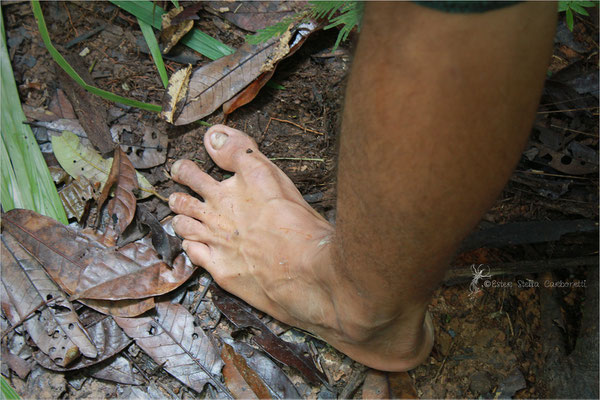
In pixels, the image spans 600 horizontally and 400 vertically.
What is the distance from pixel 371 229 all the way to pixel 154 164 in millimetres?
1298

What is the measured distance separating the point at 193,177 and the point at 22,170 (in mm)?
730

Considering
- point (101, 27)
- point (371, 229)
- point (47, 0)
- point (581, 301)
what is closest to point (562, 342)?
point (581, 301)

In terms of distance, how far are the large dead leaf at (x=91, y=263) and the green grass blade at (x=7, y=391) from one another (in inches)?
15.0

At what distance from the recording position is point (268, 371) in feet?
6.11

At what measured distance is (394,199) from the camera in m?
0.97

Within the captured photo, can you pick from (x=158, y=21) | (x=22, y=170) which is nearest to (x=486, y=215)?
(x=158, y=21)

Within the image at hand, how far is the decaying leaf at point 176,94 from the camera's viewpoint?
206 cm

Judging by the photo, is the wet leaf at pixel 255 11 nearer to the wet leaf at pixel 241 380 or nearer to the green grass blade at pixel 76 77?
the green grass blade at pixel 76 77

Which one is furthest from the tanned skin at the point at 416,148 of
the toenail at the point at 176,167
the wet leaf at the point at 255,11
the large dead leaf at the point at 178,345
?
the wet leaf at the point at 255,11

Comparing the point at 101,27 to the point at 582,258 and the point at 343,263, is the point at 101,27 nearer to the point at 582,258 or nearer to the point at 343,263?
the point at 343,263

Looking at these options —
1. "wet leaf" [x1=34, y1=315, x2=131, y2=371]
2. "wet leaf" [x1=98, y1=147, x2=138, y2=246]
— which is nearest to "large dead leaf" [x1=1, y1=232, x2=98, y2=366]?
"wet leaf" [x1=34, y1=315, x2=131, y2=371]

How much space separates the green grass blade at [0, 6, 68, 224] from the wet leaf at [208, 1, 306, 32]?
3.35 feet

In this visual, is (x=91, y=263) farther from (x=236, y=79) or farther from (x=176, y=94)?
(x=236, y=79)

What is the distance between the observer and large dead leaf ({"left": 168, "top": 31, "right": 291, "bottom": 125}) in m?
2.08
